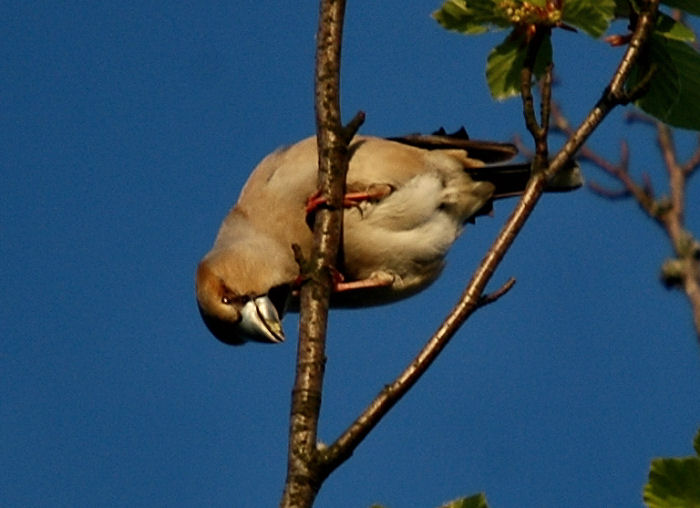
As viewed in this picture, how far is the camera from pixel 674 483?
2.40 m

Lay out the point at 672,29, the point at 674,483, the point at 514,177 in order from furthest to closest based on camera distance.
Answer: the point at 514,177
the point at 672,29
the point at 674,483

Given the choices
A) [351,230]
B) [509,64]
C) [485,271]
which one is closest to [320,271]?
[485,271]

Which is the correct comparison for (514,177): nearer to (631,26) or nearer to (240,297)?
(240,297)

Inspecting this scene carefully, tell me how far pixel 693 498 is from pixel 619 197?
8074mm

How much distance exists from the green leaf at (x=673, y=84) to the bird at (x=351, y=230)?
258cm

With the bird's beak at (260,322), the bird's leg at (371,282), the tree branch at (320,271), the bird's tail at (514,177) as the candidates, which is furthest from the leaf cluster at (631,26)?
the bird's tail at (514,177)

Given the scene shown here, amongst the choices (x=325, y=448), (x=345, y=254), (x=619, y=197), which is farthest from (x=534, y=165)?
(x=619, y=197)

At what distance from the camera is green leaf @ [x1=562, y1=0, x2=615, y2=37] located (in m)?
3.24

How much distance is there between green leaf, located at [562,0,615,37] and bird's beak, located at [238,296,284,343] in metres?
3.03

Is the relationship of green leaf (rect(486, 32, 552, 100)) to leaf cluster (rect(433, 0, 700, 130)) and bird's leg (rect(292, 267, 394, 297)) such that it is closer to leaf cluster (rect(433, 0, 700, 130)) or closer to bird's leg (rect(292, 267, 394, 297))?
leaf cluster (rect(433, 0, 700, 130))

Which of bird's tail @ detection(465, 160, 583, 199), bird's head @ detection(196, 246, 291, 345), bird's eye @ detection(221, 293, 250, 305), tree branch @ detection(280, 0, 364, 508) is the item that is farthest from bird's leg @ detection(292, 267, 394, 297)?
tree branch @ detection(280, 0, 364, 508)

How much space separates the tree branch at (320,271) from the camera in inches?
114

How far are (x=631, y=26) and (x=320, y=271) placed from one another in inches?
40.4

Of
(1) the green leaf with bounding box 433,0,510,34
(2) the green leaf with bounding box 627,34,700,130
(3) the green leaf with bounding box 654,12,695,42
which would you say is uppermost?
(1) the green leaf with bounding box 433,0,510,34
